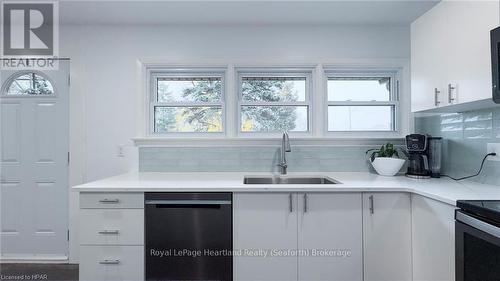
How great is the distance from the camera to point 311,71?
252 centimetres

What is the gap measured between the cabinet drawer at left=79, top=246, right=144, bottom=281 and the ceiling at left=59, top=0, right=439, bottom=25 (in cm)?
186

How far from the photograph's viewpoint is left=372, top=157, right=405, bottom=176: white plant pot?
87.6 inches

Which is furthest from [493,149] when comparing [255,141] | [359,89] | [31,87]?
[31,87]

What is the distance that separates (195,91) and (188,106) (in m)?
0.16

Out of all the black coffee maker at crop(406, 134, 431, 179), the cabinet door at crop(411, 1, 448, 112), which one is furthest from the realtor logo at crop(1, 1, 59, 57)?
the black coffee maker at crop(406, 134, 431, 179)

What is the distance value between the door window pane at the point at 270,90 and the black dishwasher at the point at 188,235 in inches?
44.2

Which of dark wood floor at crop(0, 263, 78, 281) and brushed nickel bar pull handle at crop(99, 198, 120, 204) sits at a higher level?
brushed nickel bar pull handle at crop(99, 198, 120, 204)

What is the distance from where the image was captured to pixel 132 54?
250cm

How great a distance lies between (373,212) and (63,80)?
9.52 ft

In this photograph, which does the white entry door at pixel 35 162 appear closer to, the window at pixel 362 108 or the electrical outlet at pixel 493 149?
the window at pixel 362 108

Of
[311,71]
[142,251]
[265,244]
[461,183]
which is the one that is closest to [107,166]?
A: [142,251]

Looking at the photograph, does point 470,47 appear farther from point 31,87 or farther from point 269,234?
point 31,87

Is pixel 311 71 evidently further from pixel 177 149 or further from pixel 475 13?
pixel 177 149

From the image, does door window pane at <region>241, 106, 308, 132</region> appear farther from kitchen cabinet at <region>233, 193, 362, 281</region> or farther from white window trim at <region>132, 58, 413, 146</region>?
kitchen cabinet at <region>233, 193, 362, 281</region>
